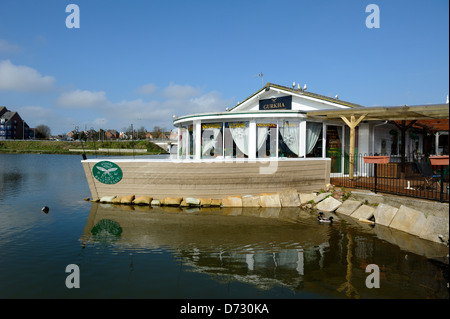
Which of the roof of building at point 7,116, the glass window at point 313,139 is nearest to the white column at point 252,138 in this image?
the glass window at point 313,139

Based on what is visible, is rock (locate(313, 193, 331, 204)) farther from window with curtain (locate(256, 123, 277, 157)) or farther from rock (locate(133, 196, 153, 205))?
rock (locate(133, 196, 153, 205))

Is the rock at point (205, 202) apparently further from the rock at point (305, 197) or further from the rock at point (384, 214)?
the rock at point (384, 214)

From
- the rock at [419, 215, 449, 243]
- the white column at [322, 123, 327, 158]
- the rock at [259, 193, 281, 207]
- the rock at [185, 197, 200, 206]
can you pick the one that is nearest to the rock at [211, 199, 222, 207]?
the rock at [185, 197, 200, 206]

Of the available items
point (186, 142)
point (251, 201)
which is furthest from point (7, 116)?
point (251, 201)

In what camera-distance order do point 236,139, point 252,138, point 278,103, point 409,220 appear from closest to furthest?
1. point 409,220
2. point 252,138
3. point 236,139
4. point 278,103

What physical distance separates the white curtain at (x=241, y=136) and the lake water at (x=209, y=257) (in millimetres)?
3664

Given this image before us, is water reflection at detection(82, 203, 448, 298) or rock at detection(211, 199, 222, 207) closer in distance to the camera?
water reflection at detection(82, 203, 448, 298)

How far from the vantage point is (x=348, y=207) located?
1048cm

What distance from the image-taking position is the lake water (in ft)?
16.2

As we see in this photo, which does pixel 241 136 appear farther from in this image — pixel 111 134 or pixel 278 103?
pixel 111 134

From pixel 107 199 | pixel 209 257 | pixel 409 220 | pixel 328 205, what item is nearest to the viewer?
pixel 209 257

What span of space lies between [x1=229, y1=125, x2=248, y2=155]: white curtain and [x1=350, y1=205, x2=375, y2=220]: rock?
5.07m

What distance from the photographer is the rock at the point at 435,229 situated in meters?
7.39

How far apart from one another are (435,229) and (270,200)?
5.46m
